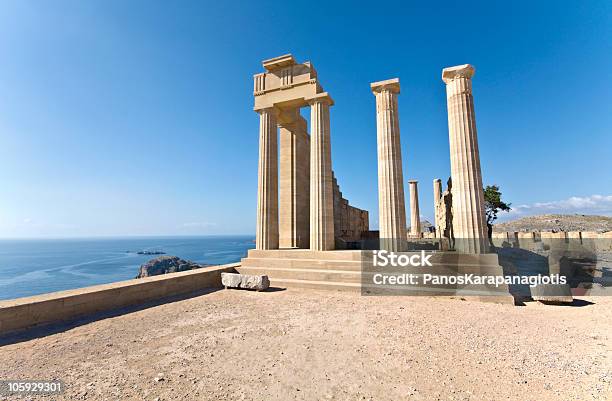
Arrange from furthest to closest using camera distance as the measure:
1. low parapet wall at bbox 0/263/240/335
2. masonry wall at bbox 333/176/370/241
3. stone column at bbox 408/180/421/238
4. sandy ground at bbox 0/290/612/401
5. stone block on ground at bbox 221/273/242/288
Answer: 1. stone column at bbox 408/180/421/238
2. masonry wall at bbox 333/176/370/241
3. stone block on ground at bbox 221/273/242/288
4. low parapet wall at bbox 0/263/240/335
5. sandy ground at bbox 0/290/612/401

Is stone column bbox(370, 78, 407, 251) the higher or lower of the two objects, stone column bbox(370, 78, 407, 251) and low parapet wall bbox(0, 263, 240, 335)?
the higher

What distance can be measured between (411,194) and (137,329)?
31.0 metres

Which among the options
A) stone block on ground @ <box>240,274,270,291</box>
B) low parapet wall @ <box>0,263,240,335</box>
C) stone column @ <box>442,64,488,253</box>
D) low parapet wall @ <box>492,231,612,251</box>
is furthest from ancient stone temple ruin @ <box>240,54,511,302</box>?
low parapet wall @ <box>492,231,612,251</box>

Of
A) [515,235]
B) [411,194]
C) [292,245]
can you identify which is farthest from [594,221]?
[292,245]

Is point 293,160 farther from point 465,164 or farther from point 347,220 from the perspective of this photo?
point 465,164

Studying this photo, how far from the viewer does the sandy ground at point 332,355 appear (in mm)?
3701

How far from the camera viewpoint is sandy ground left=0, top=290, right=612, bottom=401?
146 inches

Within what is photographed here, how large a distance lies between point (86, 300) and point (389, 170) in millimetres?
11974

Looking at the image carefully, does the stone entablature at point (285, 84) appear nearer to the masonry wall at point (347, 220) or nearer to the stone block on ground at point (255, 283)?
the masonry wall at point (347, 220)

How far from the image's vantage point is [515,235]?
32719 millimetres

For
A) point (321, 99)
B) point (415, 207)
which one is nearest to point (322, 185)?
point (321, 99)

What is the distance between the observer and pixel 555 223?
65250 millimetres

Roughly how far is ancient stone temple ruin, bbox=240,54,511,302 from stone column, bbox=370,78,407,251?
0.04 meters

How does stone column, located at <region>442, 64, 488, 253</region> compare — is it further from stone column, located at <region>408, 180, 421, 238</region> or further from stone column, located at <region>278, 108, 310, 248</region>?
stone column, located at <region>408, 180, 421, 238</region>
